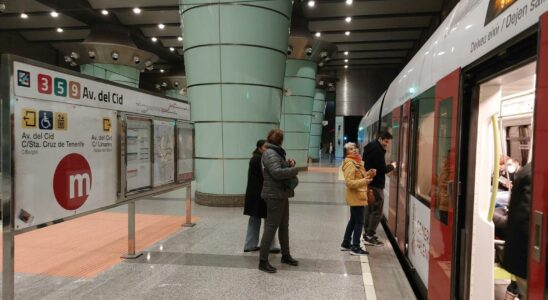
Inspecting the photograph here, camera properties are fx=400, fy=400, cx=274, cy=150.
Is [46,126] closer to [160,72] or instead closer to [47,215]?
[47,215]

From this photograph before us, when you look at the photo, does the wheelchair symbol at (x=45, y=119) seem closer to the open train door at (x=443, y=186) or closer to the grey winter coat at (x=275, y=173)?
the grey winter coat at (x=275, y=173)

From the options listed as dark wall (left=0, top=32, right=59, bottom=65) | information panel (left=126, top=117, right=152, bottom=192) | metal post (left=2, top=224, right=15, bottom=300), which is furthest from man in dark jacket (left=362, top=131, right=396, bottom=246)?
dark wall (left=0, top=32, right=59, bottom=65)

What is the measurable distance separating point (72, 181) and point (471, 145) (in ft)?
11.3

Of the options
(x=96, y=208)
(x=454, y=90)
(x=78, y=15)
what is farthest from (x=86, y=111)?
(x=78, y=15)

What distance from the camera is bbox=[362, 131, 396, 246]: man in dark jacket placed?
5.49 m

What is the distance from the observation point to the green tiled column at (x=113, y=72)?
63.4 ft

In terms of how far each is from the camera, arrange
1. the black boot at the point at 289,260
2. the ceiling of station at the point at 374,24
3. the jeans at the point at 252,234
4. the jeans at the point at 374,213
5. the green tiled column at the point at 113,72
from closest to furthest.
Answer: the black boot at the point at 289,260
the jeans at the point at 252,234
the jeans at the point at 374,213
the ceiling of station at the point at 374,24
the green tiled column at the point at 113,72

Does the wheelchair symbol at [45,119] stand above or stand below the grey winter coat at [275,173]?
above

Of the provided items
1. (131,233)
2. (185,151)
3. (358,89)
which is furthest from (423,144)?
(358,89)

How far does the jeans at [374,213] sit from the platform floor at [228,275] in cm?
34

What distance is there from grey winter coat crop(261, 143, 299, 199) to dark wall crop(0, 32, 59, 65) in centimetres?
2347

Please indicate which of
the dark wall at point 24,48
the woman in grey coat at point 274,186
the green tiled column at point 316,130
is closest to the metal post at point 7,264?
the woman in grey coat at point 274,186

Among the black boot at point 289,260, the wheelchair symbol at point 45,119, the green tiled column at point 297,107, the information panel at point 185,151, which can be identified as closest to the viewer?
the wheelchair symbol at point 45,119

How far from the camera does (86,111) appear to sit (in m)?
3.98
